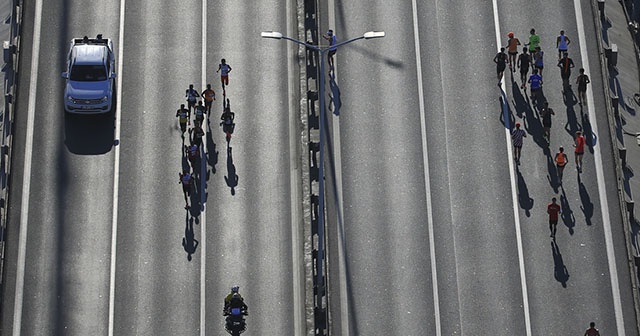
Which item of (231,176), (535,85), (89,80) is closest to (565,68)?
(535,85)

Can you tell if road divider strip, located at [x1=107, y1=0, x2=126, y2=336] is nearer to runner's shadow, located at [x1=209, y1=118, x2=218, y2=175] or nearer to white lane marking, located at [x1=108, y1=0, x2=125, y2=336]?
white lane marking, located at [x1=108, y1=0, x2=125, y2=336]

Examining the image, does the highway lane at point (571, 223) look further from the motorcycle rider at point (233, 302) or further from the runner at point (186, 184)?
the runner at point (186, 184)

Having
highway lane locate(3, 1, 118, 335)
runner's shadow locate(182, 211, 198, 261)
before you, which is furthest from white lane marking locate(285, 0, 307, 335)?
highway lane locate(3, 1, 118, 335)

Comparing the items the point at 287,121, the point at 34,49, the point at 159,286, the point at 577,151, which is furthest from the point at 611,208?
the point at 34,49

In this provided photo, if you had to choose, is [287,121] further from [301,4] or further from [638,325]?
[638,325]

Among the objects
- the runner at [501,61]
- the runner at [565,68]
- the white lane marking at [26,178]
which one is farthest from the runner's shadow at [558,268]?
the white lane marking at [26,178]
